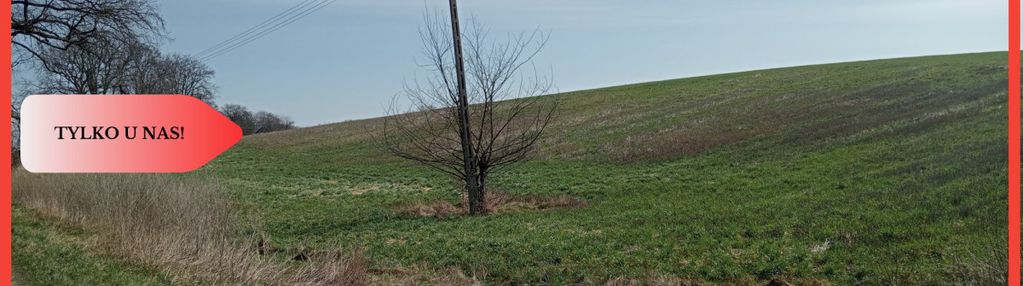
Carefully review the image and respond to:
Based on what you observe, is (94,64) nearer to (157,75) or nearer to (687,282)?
(157,75)

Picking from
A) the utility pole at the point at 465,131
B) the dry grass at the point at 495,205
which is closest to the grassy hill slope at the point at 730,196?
the dry grass at the point at 495,205

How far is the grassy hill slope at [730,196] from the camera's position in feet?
29.3

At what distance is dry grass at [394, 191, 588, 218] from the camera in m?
15.9

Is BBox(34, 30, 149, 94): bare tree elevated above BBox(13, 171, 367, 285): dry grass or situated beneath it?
elevated above

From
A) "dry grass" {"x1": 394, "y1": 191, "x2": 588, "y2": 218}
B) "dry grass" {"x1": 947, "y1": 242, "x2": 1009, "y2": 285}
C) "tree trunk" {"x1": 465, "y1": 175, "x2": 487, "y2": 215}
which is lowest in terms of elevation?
"dry grass" {"x1": 394, "y1": 191, "x2": 588, "y2": 218}

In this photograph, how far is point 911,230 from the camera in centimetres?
920

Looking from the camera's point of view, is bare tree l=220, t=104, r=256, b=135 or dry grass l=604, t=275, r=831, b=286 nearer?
dry grass l=604, t=275, r=831, b=286

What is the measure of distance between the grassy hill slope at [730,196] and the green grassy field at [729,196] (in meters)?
0.05

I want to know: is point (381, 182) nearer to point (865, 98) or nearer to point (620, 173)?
point (620, 173)

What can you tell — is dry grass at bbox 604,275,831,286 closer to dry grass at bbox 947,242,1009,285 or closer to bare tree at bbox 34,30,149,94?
dry grass at bbox 947,242,1009,285

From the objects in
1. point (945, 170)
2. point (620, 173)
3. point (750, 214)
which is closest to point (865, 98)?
point (620, 173)

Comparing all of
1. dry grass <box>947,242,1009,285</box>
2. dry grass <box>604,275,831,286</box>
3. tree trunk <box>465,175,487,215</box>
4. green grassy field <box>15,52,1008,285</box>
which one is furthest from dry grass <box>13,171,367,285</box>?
dry grass <box>947,242,1009,285</box>

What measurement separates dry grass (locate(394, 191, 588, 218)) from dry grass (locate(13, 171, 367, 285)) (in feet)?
15.0

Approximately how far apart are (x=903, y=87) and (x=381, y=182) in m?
25.4
